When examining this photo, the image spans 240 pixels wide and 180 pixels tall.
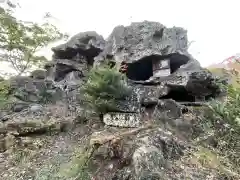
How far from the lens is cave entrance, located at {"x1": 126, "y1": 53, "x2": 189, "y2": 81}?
1149cm

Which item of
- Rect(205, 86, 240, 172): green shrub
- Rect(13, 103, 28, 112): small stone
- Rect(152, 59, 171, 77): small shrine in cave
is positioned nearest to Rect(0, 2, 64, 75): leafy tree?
Rect(13, 103, 28, 112): small stone

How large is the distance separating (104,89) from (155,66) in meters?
4.55

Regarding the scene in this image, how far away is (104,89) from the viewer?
7730 mm

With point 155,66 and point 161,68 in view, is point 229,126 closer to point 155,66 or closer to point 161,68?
point 161,68

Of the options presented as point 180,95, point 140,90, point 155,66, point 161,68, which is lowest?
point 180,95

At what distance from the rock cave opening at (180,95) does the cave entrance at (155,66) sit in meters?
1.35

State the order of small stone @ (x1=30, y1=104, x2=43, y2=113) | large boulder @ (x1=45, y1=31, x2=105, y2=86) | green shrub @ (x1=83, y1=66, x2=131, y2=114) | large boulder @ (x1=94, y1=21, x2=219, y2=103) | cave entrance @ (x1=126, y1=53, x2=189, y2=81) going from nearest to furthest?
green shrub @ (x1=83, y1=66, x2=131, y2=114), small stone @ (x1=30, y1=104, x2=43, y2=113), large boulder @ (x1=94, y1=21, x2=219, y2=103), cave entrance @ (x1=126, y1=53, x2=189, y2=81), large boulder @ (x1=45, y1=31, x2=105, y2=86)

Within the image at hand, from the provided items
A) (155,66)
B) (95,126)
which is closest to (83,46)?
(155,66)

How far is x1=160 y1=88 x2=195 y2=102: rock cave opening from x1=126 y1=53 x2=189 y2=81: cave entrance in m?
1.35


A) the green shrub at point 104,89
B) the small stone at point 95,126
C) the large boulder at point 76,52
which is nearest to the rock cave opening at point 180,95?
the green shrub at point 104,89

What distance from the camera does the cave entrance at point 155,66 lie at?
11.5 meters

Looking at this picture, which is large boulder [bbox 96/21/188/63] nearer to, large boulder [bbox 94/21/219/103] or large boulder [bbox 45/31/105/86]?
large boulder [bbox 94/21/219/103]

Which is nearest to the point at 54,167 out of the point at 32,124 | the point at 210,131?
the point at 32,124

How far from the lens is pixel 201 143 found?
695 cm
